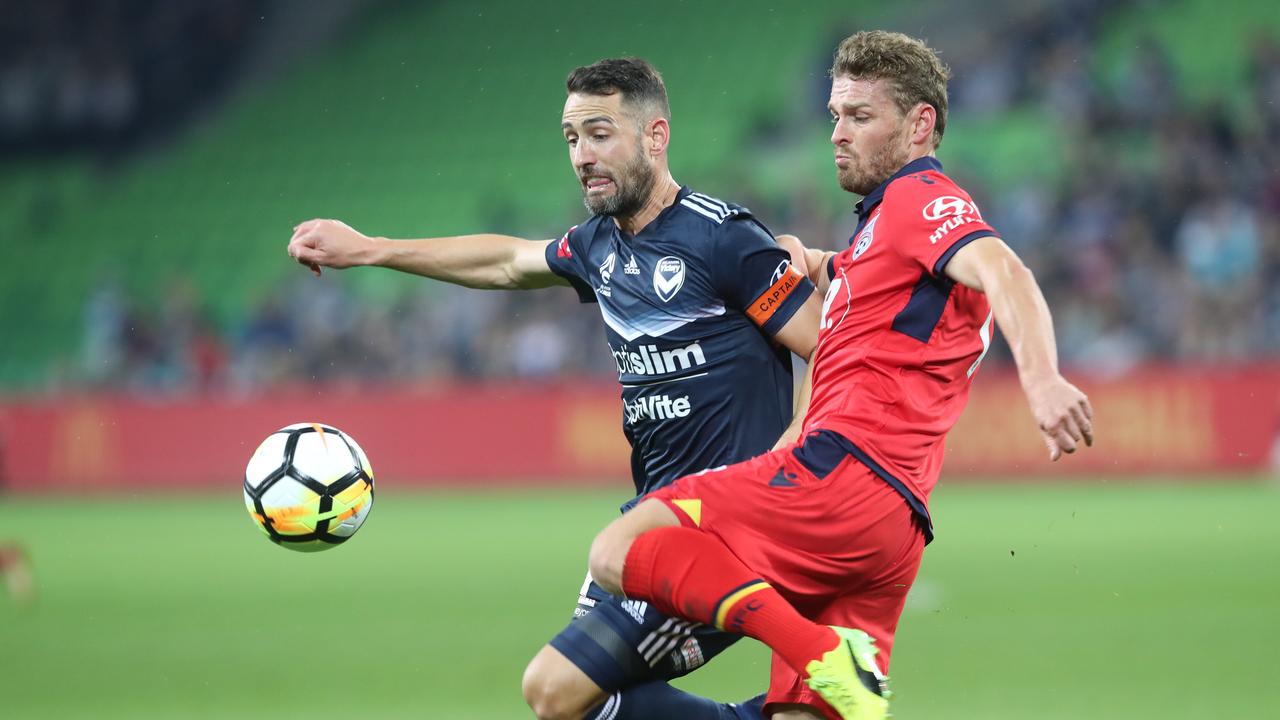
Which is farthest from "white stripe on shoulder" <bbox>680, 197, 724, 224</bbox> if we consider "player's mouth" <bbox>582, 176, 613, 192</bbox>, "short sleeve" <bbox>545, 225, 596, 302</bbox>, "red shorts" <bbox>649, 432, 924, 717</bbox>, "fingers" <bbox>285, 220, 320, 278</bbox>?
"fingers" <bbox>285, 220, 320, 278</bbox>

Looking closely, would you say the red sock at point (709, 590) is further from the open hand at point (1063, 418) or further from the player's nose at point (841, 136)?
the player's nose at point (841, 136)

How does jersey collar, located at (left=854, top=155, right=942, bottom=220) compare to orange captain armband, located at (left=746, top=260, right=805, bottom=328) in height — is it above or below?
above

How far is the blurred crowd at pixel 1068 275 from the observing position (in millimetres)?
17938

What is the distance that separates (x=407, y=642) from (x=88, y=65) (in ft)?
76.8

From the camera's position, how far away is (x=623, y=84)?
17.0 feet

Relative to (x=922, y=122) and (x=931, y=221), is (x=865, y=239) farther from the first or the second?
(x=922, y=122)

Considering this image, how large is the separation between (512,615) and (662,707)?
5254 millimetres

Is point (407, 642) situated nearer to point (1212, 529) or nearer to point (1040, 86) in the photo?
point (1212, 529)

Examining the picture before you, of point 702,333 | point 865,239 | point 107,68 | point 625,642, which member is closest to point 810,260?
point 702,333

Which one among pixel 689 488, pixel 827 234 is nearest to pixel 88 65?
pixel 827 234

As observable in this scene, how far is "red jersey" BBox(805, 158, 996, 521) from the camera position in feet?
14.3

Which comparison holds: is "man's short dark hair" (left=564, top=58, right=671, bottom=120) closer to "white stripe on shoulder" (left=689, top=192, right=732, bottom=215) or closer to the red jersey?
"white stripe on shoulder" (left=689, top=192, right=732, bottom=215)

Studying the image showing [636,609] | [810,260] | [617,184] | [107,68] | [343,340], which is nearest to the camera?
[636,609]

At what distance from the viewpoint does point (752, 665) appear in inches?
328
